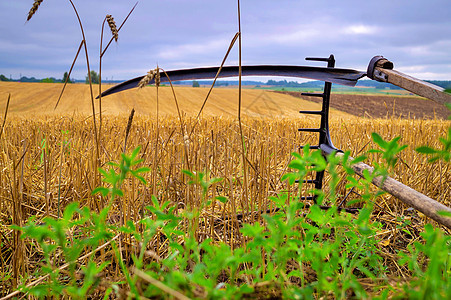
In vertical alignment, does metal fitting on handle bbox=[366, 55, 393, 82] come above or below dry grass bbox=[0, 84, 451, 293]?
above

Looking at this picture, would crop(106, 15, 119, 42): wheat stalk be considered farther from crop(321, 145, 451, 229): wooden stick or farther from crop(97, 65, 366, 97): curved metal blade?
crop(321, 145, 451, 229): wooden stick

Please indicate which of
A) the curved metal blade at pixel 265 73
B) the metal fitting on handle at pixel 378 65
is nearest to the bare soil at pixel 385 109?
the curved metal blade at pixel 265 73

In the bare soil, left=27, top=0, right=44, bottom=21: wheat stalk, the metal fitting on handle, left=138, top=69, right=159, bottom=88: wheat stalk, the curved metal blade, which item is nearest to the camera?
left=138, top=69, right=159, bottom=88: wheat stalk

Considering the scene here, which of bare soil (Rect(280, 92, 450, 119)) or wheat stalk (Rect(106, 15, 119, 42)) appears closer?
wheat stalk (Rect(106, 15, 119, 42))

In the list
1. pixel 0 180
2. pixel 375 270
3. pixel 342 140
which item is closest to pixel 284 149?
pixel 342 140


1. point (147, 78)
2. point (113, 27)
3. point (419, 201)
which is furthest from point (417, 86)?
point (113, 27)

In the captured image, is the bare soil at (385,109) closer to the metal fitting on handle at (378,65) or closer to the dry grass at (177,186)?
the dry grass at (177,186)

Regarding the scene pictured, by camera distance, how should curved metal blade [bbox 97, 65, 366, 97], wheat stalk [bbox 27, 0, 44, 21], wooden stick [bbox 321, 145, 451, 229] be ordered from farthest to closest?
1. curved metal blade [bbox 97, 65, 366, 97]
2. wheat stalk [bbox 27, 0, 44, 21]
3. wooden stick [bbox 321, 145, 451, 229]

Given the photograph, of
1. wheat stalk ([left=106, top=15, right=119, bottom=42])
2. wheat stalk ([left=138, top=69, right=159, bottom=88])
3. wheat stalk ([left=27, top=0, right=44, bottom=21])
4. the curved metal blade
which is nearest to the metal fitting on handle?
the curved metal blade

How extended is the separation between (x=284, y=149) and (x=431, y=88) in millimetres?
2048

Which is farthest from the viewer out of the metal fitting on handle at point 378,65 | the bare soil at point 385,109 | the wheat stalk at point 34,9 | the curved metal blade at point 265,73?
the bare soil at point 385,109

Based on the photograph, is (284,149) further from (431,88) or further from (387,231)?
(431,88)

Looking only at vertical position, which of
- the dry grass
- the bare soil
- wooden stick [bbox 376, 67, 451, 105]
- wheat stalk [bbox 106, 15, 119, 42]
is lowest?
the bare soil

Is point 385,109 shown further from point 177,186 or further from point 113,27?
point 113,27
